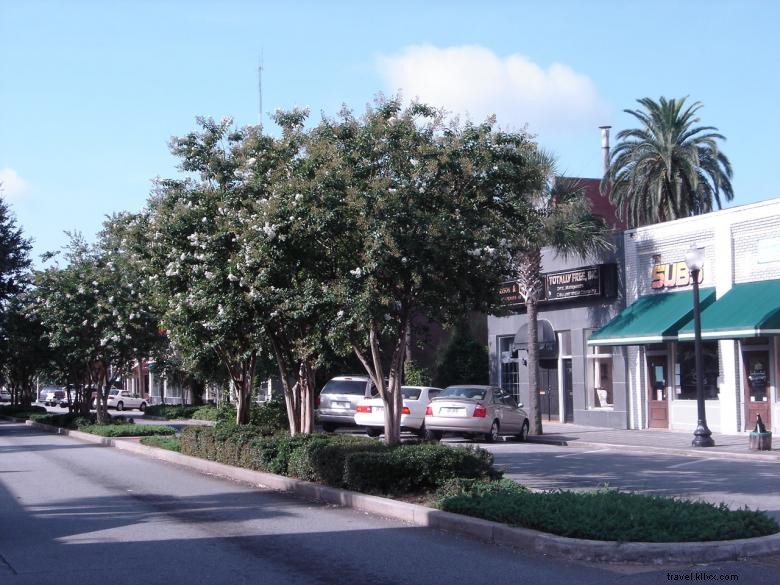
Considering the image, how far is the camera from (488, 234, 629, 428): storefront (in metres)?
29.2

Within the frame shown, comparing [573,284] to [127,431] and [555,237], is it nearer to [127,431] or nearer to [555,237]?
[555,237]

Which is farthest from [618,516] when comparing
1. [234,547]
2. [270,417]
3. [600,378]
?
[600,378]

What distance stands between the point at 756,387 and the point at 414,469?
15830 mm

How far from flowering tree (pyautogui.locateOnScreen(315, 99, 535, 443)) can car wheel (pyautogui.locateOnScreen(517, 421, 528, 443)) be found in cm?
1279

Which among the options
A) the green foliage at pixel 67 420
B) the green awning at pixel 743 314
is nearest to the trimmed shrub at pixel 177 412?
the green foliage at pixel 67 420

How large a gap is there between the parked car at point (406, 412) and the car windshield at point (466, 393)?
3.01 feet

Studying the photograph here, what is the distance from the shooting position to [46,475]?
56.1 feet

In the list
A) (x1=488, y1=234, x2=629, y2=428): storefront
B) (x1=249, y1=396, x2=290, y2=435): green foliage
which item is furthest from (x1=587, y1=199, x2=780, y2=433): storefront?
(x1=249, y1=396, x2=290, y2=435): green foliage

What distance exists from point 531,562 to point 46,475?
11.7 meters

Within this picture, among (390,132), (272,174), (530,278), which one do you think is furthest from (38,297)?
(390,132)

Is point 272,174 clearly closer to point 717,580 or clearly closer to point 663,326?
point 717,580

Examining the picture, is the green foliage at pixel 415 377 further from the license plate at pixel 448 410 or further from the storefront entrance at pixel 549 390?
the license plate at pixel 448 410

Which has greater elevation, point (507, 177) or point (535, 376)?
point (507, 177)

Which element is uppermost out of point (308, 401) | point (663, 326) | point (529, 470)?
point (663, 326)
